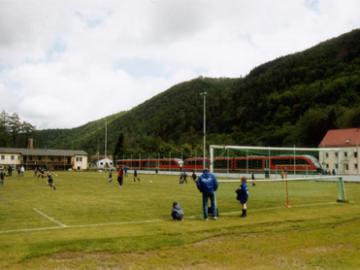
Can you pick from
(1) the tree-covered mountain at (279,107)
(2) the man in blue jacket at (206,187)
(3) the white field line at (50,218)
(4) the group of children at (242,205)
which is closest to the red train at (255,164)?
(4) the group of children at (242,205)

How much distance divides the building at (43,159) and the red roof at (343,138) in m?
69.2

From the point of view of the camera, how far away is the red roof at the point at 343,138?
81.6 m

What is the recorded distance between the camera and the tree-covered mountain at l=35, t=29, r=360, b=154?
386 ft

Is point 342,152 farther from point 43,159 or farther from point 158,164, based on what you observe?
point 43,159

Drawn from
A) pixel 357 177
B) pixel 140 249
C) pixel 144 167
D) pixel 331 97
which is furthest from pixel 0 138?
pixel 140 249

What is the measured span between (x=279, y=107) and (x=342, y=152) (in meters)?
68.3

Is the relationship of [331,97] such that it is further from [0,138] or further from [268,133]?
[0,138]

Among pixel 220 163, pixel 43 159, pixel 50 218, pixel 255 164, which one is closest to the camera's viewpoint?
pixel 50 218

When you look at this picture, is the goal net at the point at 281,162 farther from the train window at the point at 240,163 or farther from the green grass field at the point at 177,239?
the green grass field at the point at 177,239

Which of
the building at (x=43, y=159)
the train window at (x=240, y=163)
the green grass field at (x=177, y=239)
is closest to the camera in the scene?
the green grass field at (x=177, y=239)

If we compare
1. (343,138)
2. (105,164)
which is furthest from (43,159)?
(343,138)

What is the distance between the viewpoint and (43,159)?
11862 centimetres

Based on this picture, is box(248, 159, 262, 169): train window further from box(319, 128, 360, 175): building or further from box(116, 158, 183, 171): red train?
box(319, 128, 360, 175): building

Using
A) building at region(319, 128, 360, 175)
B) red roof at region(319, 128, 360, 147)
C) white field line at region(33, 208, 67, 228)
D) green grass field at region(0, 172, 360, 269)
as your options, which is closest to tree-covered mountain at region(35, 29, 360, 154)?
red roof at region(319, 128, 360, 147)
